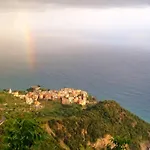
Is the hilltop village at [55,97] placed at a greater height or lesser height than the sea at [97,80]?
lesser

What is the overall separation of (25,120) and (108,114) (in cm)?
4985

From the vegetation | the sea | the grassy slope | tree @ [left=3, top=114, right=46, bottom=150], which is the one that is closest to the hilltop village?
the vegetation

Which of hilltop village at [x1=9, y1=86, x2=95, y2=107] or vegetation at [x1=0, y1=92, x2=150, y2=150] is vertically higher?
hilltop village at [x1=9, y1=86, x2=95, y2=107]

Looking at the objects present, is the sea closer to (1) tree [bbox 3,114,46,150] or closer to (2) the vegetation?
(2) the vegetation

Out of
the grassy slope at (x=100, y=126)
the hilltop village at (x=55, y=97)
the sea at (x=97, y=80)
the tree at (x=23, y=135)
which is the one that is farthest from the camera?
the sea at (x=97, y=80)

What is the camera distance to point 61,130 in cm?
5284

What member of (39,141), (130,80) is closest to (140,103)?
(130,80)

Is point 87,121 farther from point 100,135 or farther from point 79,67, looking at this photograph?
point 79,67

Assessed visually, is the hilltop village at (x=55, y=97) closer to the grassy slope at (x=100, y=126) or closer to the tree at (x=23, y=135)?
the grassy slope at (x=100, y=126)

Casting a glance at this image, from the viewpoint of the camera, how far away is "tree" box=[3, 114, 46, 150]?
13.2 meters

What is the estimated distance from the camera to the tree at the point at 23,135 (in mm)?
13242

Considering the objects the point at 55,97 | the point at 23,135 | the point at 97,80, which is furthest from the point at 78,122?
the point at 97,80

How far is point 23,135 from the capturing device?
13344 mm

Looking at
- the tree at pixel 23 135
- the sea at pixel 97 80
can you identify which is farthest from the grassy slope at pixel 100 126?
the tree at pixel 23 135
